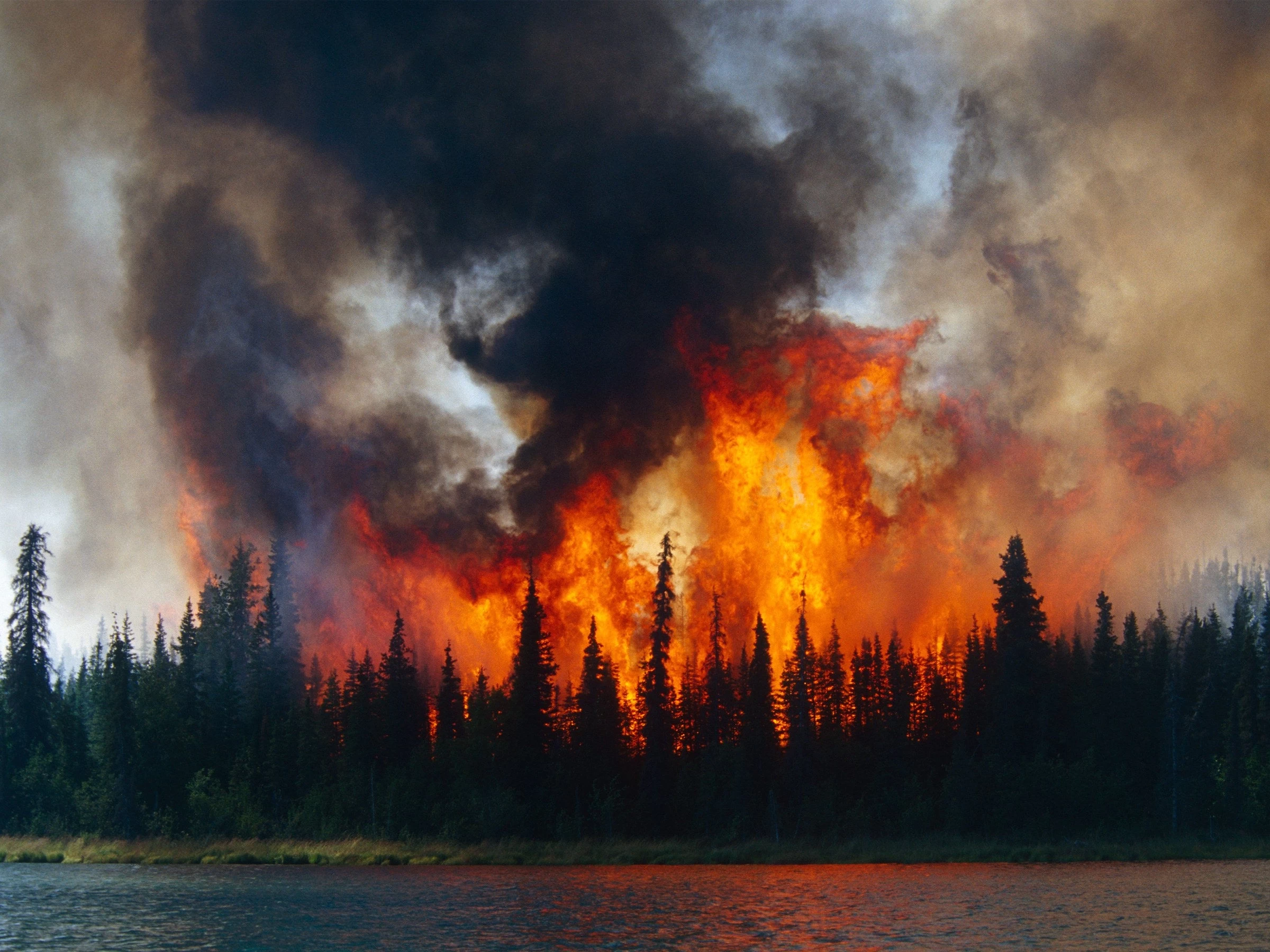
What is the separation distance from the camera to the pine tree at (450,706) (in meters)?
148

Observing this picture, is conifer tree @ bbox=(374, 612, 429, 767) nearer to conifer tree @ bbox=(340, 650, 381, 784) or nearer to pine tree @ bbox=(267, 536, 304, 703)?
conifer tree @ bbox=(340, 650, 381, 784)

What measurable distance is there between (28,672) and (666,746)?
79548 millimetres

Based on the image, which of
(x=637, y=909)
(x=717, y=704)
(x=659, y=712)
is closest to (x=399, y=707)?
(x=659, y=712)

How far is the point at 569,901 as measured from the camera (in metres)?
74.2

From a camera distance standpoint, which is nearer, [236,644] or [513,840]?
[513,840]

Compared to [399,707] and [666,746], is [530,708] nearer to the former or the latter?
[666,746]

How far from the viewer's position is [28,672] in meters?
144

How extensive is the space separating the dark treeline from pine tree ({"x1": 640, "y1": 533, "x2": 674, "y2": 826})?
358mm

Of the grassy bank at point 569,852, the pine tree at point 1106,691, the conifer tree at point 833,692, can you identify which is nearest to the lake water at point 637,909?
the grassy bank at point 569,852

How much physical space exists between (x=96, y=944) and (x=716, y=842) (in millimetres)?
81537

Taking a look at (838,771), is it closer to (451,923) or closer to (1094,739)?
(1094,739)

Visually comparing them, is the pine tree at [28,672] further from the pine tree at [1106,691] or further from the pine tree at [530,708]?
the pine tree at [1106,691]

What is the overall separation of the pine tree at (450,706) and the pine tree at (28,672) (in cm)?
4687

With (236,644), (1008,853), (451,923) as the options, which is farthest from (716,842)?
(236,644)
